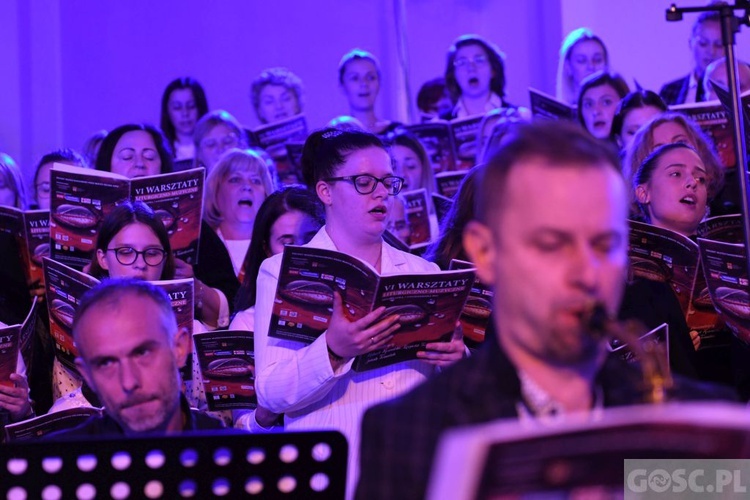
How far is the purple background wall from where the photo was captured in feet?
23.2

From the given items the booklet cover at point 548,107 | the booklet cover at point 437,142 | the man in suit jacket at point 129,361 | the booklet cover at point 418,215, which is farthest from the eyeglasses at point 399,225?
the man in suit jacket at point 129,361

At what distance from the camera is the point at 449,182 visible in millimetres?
4980

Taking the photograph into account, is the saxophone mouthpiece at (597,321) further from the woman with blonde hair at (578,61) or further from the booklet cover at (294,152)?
the woman with blonde hair at (578,61)

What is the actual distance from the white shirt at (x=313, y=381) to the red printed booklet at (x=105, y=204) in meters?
1.02

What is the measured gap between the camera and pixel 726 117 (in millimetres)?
4617

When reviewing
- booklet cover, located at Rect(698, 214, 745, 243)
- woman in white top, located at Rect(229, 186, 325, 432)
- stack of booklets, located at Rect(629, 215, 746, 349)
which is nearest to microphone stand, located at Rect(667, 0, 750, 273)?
stack of booklets, located at Rect(629, 215, 746, 349)

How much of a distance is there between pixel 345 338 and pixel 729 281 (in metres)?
1.31

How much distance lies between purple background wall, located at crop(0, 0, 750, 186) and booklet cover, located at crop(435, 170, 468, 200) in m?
2.52

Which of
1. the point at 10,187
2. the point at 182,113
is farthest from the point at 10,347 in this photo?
the point at 182,113

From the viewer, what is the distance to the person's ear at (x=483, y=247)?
1488mm

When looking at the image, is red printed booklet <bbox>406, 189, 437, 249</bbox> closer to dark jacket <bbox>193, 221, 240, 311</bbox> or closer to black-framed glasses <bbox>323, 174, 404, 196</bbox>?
dark jacket <bbox>193, 221, 240, 311</bbox>

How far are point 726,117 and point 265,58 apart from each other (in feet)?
13.4

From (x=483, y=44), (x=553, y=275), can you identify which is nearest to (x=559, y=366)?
(x=553, y=275)

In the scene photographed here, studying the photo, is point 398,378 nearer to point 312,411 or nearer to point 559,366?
point 312,411
